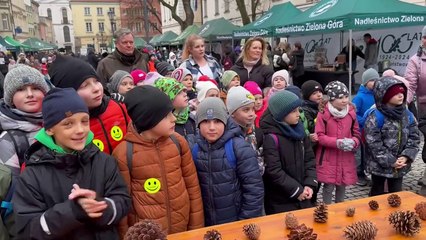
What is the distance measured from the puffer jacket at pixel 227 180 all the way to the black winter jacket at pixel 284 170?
0.36m

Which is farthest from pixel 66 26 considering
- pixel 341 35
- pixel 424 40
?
pixel 424 40

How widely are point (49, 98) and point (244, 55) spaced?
371 cm

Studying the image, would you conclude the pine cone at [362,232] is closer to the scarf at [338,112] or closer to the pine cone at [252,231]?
the pine cone at [252,231]

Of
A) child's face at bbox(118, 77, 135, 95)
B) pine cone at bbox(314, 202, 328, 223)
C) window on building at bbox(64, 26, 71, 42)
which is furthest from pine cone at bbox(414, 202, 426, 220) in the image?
window on building at bbox(64, 26, 71, 42)

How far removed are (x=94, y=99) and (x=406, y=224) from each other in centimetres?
203

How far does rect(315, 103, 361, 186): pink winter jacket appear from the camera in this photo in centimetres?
373

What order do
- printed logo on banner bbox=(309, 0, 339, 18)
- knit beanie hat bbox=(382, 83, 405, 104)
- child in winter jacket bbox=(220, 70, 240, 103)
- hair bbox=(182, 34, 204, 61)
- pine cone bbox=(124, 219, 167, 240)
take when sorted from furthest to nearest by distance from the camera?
printed logo on banner bbox=(309, 0, 339, 18)
hair bbox=(182, 34, 204, 61)
child in winter jacket bbox=(220, 70, 240, 103)
knit beanie hat bbox=(382, 83, 405, 104)
pine cone bbox=(124, 219, 167, 240)

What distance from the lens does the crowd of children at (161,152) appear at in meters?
1.88

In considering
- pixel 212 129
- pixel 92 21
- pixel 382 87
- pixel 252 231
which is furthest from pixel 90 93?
pixel 92 21

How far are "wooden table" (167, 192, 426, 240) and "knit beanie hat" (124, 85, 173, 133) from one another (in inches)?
28.3

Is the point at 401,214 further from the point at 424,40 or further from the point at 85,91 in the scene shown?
the point at 424,40

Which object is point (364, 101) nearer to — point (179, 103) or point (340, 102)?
point (340, 102)

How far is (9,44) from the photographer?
99.8 ft

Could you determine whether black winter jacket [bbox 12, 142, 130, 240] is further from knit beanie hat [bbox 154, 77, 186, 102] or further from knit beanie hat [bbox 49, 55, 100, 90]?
knit beanie hat [bbox 154, 77, 186, 102]
